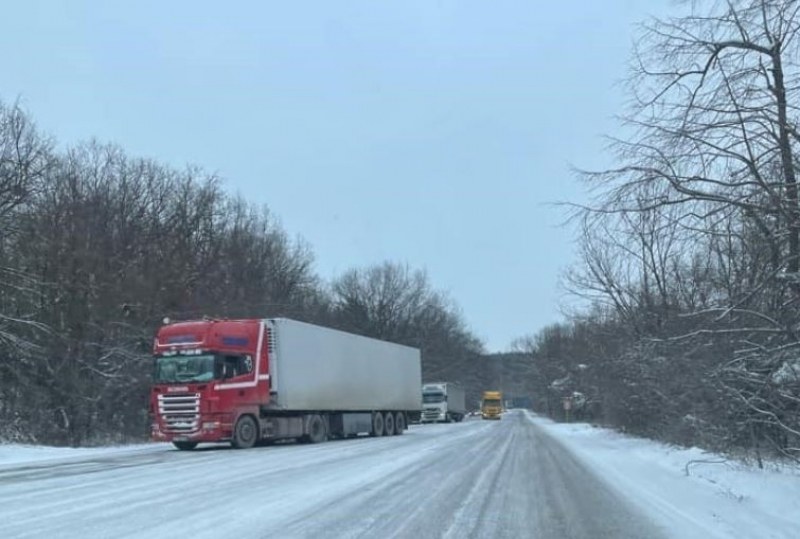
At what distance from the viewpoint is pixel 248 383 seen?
102ft

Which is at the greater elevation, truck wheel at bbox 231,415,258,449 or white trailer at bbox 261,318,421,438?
white trailer at bbox 261,318,421,438

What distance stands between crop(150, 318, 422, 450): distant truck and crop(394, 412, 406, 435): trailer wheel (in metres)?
6.97

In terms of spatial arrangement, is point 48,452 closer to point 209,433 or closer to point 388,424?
point 209,433

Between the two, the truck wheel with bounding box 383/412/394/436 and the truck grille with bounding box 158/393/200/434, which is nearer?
the truck grille with bounding box 158/393/200/434

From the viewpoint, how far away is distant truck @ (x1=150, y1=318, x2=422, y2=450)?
98.0 ft

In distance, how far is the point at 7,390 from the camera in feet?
111

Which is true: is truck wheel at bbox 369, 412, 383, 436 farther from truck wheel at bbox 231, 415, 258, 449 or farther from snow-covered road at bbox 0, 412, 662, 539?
snow-covered road at bbox 0, 412, 662, 539

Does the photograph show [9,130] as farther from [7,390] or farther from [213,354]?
[213,354]

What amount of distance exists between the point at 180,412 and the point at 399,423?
18.4m

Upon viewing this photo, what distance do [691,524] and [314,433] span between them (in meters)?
24.5

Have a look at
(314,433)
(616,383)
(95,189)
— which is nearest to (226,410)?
(314,433)

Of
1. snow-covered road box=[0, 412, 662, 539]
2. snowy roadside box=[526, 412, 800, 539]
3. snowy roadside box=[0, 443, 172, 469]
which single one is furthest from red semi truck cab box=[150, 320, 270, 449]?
snowy roadside box=[526, 412, 800, 539]

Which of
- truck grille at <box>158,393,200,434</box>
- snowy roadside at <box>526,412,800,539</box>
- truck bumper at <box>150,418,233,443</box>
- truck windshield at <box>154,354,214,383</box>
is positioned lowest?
snowy roadside at <box>526,412,800,539</box>

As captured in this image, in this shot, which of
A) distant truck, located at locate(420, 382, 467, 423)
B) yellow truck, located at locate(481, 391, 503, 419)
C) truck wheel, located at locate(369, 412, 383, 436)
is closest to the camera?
truck wheel, located at locate(369, 412, 383, 436)
